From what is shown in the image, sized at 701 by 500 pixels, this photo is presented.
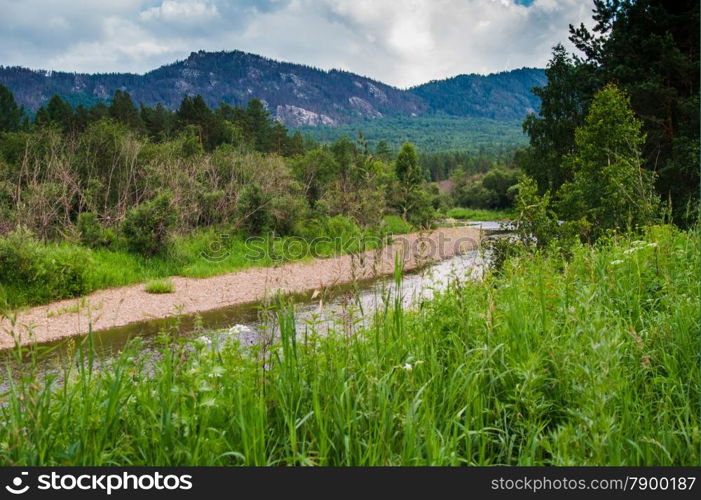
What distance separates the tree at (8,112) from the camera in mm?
34438

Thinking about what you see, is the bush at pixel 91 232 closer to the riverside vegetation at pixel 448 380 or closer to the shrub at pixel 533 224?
the riverside vegetation at pixel 448 380

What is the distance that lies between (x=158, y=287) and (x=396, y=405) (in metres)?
14.3

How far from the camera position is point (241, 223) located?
73.0 feet

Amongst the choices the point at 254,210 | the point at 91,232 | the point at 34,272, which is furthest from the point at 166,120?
the point at 34,272

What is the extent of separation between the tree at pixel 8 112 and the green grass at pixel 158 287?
2596cm

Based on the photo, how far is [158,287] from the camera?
15.5m

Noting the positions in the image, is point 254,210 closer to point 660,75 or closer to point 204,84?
point 660,75

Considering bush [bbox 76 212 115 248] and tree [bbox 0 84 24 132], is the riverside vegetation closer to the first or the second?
bush [bbox 76 212 115 248]

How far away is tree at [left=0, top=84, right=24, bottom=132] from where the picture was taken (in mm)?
34438

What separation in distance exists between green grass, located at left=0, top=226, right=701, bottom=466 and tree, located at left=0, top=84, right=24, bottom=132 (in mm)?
38789

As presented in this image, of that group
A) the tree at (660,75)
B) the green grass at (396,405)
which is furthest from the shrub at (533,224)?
the tree at (660,75)

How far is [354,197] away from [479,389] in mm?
25685

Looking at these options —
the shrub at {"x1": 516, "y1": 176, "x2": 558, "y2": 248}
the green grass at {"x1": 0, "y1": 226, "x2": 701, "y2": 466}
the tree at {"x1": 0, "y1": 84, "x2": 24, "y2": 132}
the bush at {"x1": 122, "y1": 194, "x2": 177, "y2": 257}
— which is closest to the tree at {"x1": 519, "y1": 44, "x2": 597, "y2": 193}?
the shrub at {"x1": 516, "y1": 176, "x2": 558, "y2": 248}
